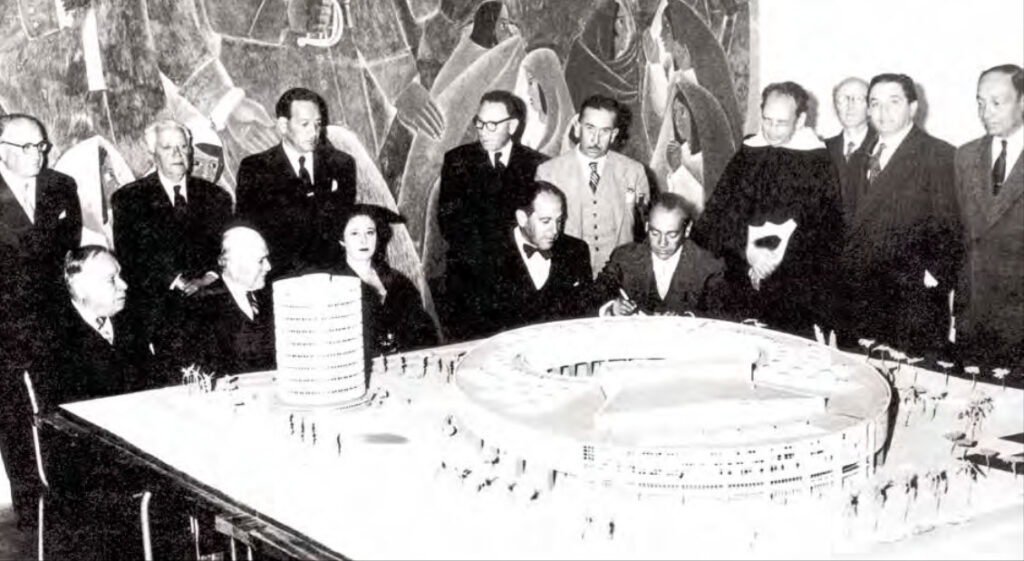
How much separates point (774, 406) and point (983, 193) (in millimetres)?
4161

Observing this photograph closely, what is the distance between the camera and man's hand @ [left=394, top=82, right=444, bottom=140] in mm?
8547

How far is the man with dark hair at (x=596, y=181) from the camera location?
833 cm

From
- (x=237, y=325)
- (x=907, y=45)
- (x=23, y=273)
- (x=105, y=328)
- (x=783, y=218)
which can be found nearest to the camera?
(x=237, y=325)

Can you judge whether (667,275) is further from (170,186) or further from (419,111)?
(170,186)

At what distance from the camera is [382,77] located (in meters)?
8.38

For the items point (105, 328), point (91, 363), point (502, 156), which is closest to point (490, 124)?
point (502, 156)

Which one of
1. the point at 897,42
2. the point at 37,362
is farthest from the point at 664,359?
the point at 897,42

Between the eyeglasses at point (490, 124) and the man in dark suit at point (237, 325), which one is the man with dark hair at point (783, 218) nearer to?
the eyeglasses at point (490, 124)

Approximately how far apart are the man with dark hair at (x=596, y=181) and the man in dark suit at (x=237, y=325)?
255cm

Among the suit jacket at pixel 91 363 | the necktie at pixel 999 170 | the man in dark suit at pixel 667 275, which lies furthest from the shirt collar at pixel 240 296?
the necktie at pixel 999 170

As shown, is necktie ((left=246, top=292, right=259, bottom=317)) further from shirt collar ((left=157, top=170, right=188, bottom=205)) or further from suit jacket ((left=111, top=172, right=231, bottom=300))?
shirt collar ((left=157, top=170, right=188, bottom=205))

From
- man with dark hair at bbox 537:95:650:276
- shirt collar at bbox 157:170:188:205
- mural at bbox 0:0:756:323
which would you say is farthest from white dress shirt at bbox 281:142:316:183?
man with dark hair at bbox 537:95:650:276

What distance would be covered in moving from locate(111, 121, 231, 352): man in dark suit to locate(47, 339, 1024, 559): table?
1.97 meters

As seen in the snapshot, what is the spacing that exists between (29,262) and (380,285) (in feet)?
7.18
